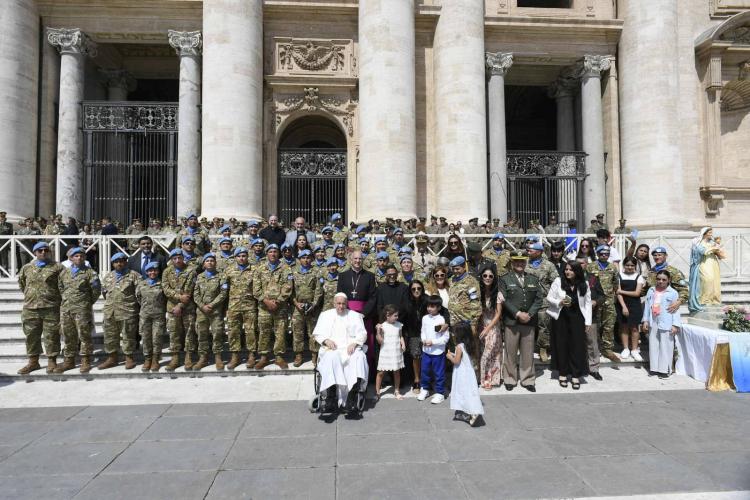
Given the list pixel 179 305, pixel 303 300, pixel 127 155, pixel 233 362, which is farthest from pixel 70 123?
pixel 303 300

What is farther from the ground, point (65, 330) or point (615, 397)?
point (65, 330)

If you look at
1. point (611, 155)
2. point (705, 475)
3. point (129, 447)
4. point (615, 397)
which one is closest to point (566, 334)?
point (615, 397)

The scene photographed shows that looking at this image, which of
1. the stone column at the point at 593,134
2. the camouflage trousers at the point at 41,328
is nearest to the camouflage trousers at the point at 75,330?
the camouflage trousers at the point at 41,328

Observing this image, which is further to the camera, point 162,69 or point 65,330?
point 162,69

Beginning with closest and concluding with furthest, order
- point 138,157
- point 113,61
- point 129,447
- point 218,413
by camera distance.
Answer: point 129,447
point 218,413
point 138,157
point 113,61

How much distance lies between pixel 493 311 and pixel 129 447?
4.77 m

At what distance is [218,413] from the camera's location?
17.6 feet

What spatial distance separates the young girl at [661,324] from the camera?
6949 millimetres

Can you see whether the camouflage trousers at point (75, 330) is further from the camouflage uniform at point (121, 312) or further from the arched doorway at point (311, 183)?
the arched doorway at point (311, 183)

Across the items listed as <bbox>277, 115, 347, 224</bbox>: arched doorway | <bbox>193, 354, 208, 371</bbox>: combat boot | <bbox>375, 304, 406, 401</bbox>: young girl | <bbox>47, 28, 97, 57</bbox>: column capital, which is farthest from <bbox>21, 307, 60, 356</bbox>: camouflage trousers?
<bbox>47, 28, 97, 57</bbox>: column capital

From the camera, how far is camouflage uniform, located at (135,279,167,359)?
22.9 feet

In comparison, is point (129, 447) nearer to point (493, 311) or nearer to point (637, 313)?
point (493, 311)

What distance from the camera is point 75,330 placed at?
7.07 m

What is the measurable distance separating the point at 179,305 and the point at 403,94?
980 centimetres
